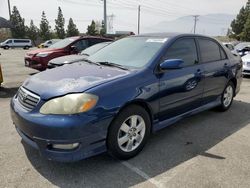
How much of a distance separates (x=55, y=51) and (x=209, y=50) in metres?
6.10

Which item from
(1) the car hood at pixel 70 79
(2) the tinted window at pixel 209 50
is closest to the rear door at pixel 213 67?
(2) the tinted window at pixel 209 50

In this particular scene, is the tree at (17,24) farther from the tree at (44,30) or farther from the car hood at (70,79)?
the car hood at (70,79)

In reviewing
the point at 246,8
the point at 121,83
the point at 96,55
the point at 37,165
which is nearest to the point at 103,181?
the point at 37,165

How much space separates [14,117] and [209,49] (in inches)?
137

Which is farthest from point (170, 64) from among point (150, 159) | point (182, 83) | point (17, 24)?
point (17, 24)

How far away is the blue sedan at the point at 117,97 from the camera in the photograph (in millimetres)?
2854

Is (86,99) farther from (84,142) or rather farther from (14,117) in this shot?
(14,117)

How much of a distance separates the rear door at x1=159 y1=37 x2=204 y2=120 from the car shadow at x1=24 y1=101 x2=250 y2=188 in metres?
0.41

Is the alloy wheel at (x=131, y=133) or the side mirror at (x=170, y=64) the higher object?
the side mirror at (x=170, y=64)

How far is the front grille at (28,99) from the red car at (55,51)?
6.17 metres

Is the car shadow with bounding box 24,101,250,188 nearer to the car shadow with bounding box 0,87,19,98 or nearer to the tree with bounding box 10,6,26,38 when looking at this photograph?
the car shadow with bounding box 0,87,19,98

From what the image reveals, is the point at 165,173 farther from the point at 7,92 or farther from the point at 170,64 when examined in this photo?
the point at 7,92

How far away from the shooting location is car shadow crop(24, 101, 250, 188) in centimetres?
296

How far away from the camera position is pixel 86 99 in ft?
9.52
